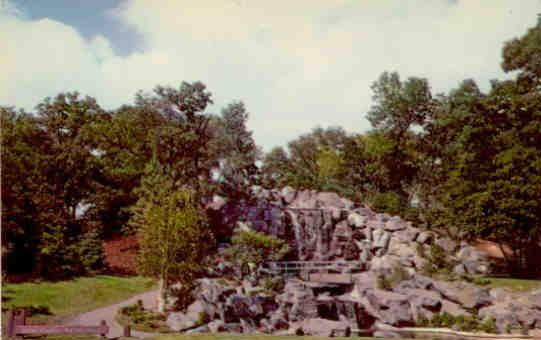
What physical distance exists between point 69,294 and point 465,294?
68.8 feet

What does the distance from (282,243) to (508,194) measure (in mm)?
15134

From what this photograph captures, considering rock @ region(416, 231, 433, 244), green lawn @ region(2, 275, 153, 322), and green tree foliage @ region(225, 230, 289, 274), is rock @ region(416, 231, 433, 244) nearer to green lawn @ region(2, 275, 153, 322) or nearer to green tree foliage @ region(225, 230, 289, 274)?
green tree foliage @ region(225, 230, 289, 274)

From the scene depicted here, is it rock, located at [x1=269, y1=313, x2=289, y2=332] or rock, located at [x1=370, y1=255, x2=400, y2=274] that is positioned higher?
rock, located at [x1=370, y1=255, x2=400, y2=274]

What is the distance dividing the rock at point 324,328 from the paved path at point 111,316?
278 inches

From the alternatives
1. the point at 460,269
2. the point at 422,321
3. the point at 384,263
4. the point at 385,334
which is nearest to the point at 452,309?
the point at 422,321

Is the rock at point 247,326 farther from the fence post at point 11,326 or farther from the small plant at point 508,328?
the small plant at point 508,328

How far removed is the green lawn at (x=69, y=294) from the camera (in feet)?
66.9

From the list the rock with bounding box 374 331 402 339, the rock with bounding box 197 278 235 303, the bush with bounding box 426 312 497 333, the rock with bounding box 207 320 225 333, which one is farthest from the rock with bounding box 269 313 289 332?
the bush with bounding box 426 312 497 333

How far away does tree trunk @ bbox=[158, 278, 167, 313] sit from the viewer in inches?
891

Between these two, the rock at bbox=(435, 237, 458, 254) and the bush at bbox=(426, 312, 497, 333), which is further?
the rock at bbox=(435, 237, 458, 254)

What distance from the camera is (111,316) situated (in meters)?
21.4

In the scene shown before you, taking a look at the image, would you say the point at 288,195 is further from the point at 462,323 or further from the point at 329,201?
the point at 462,323

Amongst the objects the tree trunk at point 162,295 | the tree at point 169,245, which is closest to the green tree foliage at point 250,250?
the tree at point 169,245

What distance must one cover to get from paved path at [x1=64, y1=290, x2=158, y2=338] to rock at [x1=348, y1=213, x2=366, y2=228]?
21168 millimetres
